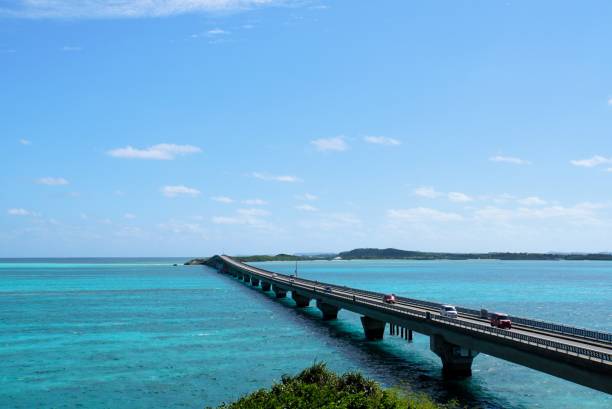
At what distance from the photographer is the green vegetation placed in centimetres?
3059

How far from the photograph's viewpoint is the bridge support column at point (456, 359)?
2043 inches

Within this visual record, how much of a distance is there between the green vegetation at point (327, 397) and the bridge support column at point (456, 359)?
19.4 m

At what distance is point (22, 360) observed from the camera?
201 feet

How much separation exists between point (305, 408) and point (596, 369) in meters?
16.7

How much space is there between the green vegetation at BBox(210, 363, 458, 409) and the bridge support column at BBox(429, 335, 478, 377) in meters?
19.4

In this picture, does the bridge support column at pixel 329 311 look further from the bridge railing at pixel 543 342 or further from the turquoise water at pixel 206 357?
the bridge railing at pixel 543 342

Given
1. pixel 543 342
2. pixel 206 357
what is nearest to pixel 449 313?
pixel 543 342

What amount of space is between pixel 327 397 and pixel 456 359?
24.3 metres

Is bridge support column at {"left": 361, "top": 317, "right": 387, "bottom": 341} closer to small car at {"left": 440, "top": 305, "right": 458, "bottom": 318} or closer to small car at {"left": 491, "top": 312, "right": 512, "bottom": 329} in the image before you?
small car at {"left": 440, "top": 305, "right": 458, "bottom": 318}

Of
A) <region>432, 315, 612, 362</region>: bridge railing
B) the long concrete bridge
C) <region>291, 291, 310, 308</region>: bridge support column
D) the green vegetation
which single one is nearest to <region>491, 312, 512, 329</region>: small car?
the long concrete bridge

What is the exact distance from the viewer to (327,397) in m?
31.7

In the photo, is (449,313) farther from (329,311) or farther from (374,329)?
(329,311)

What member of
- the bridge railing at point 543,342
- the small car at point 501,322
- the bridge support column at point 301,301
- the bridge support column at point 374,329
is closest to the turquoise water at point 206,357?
the bridge support column at point 374,329

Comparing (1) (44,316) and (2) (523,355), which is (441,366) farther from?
(1) (44,316)
